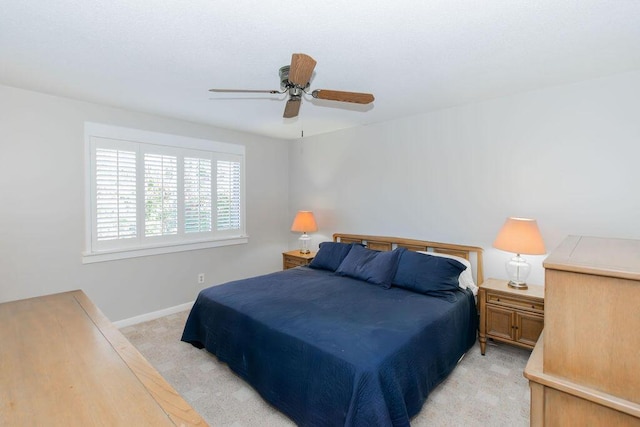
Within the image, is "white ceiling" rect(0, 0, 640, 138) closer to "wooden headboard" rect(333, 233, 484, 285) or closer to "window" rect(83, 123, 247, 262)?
"window" rect(83, 123, 247, 262)

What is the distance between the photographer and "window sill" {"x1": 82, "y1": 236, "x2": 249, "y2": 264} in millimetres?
3217

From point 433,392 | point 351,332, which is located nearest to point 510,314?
point 433,392

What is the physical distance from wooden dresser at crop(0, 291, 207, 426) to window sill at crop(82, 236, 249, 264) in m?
2.06

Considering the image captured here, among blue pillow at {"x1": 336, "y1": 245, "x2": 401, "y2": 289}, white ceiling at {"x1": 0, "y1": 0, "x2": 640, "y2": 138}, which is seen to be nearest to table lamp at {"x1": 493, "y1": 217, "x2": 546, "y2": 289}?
blue pillow at {"x1": 336, "y1": 245, "x2": 401, "y2": 289}

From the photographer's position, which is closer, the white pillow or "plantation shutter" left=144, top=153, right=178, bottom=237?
the white pillow

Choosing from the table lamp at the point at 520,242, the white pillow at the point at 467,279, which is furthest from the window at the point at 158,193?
the table lamp at the point at 520,242

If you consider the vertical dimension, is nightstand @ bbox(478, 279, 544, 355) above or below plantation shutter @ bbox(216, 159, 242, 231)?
below

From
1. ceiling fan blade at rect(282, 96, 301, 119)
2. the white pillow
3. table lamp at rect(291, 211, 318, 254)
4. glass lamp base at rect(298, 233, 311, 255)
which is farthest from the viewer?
glass lamp base at rect(298, 233, 311, 255)

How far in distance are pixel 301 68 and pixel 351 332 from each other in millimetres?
1657

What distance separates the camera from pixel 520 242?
260 cm

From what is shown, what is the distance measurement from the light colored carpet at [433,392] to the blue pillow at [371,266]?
980 millimetres

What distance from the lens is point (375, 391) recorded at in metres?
1.60

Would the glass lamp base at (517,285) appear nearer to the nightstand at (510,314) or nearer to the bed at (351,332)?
the nightstand at (510,314)

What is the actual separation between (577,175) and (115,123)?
4.61 m
